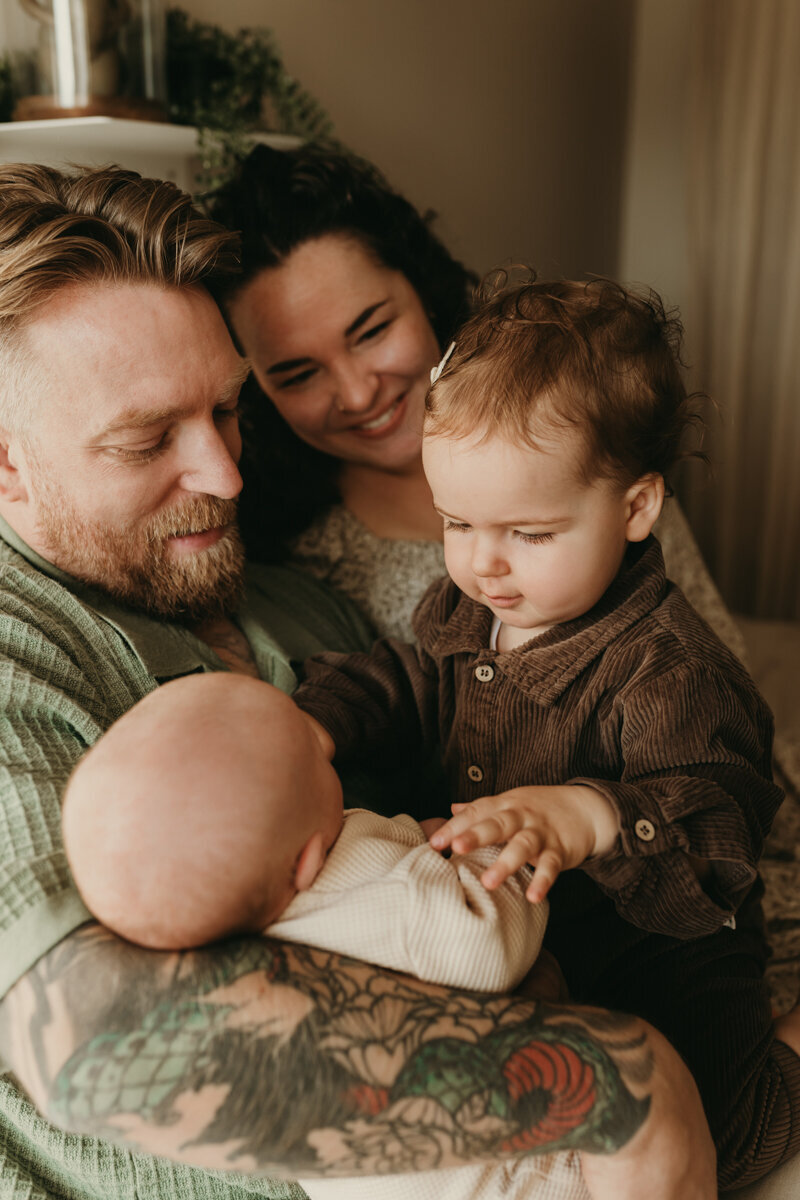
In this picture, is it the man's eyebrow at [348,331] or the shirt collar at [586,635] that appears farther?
the man's eyebrow at [348,331]

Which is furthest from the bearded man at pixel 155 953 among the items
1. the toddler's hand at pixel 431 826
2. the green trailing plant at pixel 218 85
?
the green trailing plant at pixel 218 85

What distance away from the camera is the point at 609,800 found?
1.02m

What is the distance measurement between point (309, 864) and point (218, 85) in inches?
70.7

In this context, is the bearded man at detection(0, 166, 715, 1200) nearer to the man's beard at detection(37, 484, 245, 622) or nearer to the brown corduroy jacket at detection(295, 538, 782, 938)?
the man's beard at detection(37, 484, 245, 622)

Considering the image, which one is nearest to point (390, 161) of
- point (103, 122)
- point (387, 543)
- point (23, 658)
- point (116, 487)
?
point (103, 122)

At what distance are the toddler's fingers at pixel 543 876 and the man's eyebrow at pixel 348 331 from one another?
1119 mm

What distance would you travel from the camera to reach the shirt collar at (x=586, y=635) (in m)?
1.20

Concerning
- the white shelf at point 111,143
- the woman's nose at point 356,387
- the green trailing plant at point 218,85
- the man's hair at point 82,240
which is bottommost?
the woman's nose at point 356,387

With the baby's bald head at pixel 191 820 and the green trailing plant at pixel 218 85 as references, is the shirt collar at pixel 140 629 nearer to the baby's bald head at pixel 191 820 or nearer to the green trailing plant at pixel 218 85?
the baby's bald head at pixel 191 820

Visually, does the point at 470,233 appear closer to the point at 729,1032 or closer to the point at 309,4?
the point at 309,4

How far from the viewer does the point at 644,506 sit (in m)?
1.20

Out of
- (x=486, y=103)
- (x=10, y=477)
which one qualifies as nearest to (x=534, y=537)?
(x=10, y=477)

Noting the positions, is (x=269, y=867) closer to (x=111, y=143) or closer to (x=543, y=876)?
(x=543, y=876)

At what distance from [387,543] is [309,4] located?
172 cm
